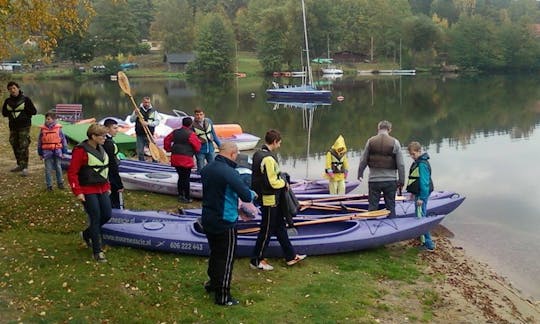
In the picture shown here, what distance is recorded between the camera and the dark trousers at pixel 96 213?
752cm

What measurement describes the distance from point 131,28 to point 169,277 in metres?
96.8

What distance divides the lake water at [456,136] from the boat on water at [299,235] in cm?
247

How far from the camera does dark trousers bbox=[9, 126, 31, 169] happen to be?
11.8 m

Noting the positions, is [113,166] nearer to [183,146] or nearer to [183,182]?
[183,146]

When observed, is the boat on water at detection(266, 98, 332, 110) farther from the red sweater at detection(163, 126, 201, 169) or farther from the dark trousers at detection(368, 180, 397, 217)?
the dark trousers at detection(368, 180, 397, 217)

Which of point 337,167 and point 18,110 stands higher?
point 18,110

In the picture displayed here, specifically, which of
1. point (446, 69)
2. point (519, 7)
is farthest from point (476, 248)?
point (519, 7)

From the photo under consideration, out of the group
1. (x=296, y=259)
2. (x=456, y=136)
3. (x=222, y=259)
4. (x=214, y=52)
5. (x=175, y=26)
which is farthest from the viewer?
(x=175, y=26)

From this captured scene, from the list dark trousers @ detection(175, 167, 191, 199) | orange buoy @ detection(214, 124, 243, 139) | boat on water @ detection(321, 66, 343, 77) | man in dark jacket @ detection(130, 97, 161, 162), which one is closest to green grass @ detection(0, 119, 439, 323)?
dark trousers @ detection(175, 167, 191, 199)

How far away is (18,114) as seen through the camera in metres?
11.5

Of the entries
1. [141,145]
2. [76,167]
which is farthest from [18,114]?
[76,167]

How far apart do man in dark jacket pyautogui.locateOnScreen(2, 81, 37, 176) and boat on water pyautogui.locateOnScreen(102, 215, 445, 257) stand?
443cm

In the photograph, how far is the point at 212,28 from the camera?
90812 millimetres

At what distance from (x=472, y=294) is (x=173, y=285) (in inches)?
184
